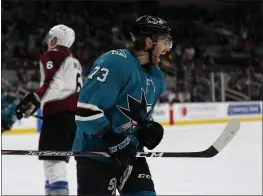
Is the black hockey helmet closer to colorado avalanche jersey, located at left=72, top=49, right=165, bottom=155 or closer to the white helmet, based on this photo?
colorado avalanche jersey, located at left=72, top=49, right=165, bottom=155

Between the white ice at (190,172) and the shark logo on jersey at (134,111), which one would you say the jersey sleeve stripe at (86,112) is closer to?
the shark logo on jersey at (134,111)

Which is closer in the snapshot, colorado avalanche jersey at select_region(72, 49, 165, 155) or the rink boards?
colorado avalanche jersey at select_region(72, 49, 165, 155)

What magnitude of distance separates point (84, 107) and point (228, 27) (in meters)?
12.4

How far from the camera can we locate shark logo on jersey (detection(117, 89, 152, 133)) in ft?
5.43

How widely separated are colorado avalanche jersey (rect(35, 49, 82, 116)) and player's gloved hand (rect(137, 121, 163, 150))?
1049mm

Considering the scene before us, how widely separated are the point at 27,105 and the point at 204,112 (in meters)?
6.09

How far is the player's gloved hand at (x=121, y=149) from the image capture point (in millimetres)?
1590

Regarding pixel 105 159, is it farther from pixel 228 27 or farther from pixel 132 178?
pixel 228 27

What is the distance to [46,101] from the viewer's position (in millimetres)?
2705

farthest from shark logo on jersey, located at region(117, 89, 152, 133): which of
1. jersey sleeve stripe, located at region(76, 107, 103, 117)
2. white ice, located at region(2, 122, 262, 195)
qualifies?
white ice, located at region(2, 122, 262, 195)

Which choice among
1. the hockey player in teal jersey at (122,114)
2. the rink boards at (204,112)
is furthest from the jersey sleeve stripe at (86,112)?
the rink boards at (204,112)

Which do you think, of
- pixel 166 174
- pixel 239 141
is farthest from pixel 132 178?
pixel 239 141

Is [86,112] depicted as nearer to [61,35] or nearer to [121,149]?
[121,149]

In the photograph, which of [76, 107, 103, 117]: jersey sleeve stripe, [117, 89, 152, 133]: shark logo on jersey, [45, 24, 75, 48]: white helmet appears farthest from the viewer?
[45, 24, 75, 48]: white helmet
